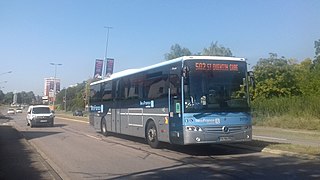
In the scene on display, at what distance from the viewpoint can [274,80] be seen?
46.1 meters

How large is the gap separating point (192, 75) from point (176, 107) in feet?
4.01

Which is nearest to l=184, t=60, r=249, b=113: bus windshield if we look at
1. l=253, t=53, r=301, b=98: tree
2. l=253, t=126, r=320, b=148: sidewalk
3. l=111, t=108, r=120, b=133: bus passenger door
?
l=253, t=126, r=320, b=148: sidewalk

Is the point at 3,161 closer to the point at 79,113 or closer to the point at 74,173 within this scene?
the point at 74,173

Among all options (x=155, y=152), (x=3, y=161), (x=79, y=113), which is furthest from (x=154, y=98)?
(x=79, y=113)

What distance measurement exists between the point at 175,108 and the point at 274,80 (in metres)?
33.6

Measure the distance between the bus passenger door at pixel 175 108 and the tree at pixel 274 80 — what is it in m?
31.5

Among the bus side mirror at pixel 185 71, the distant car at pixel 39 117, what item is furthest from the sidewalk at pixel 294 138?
the distant car at pixel 39 117

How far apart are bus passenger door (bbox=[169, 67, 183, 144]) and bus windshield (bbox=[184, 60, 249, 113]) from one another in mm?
389

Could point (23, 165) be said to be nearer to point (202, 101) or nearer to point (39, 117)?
point (202, 101)

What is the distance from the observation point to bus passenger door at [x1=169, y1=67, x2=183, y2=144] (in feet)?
47.2

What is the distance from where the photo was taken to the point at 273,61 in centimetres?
4872

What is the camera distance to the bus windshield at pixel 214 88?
1410 centimetres

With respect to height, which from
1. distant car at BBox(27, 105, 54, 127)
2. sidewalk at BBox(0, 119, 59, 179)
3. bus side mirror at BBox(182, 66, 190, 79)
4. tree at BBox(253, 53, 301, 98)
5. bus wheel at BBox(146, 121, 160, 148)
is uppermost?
tree at BBox(253, 53, 301, 98)

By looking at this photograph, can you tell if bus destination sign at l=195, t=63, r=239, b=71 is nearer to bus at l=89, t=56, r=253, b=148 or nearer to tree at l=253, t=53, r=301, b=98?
bus at l=89, t=56, r=253, b=148
